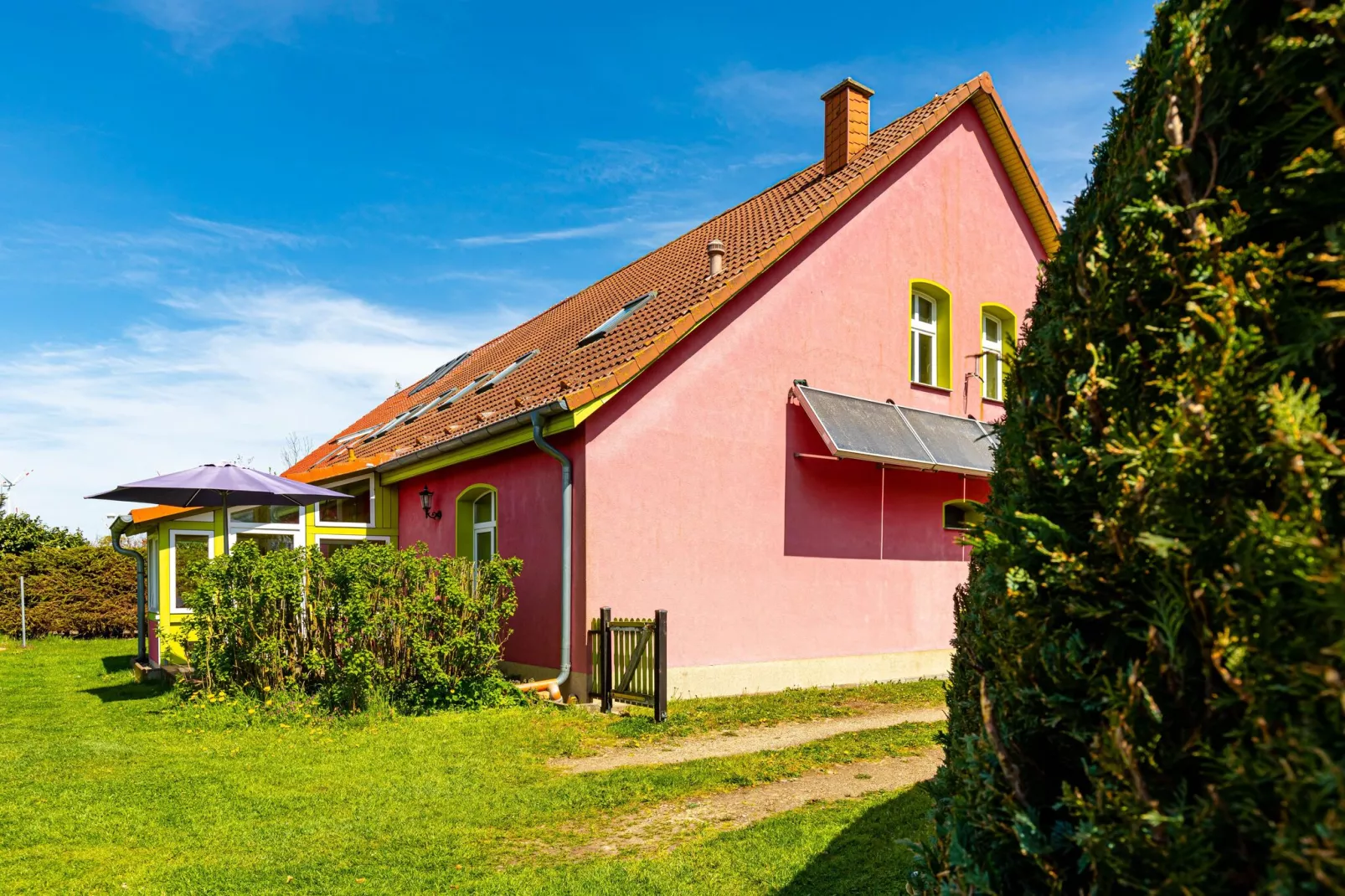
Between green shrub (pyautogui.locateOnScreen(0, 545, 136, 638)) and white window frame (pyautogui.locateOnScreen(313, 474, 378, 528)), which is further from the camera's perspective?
green shrub (pyautogui.locateOnScreen(0, 545, 136, 638))

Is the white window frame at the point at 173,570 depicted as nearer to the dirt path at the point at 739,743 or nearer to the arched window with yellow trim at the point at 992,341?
the dirt path at the point at 739,743

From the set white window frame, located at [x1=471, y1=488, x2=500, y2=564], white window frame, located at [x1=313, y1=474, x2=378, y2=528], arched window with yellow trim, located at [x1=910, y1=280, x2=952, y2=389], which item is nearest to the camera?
white window frame, located at [x1=471, y1=488, x2=500, y2=564]

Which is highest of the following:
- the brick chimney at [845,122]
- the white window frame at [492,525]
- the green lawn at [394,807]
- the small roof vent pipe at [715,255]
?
the brick chimney at [845,122]

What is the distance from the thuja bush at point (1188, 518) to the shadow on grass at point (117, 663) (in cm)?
1667

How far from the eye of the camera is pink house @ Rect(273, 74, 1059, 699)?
1085 centimetres

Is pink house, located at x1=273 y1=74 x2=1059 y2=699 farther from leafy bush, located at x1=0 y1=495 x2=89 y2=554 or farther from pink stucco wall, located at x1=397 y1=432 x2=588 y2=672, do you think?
leafy bush, located at x1=0 y1=495 x2=89 y2=554

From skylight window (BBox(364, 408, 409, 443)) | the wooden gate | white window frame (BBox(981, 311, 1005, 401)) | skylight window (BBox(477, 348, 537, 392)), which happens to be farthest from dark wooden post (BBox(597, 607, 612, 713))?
skylight window (BBox(364, 408, 409, 443))

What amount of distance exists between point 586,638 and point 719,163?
10.8m

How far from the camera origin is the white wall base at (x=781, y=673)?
10734 millimetres

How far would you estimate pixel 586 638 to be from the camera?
10492 mm

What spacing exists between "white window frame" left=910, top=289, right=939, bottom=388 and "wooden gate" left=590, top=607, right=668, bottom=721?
22.1 feet

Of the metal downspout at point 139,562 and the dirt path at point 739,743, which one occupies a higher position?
the metal downspout at point 139,562

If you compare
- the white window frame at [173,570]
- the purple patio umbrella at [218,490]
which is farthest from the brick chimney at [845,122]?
the white window frame at [173,570]

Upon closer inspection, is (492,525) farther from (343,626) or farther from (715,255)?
(715,255)
